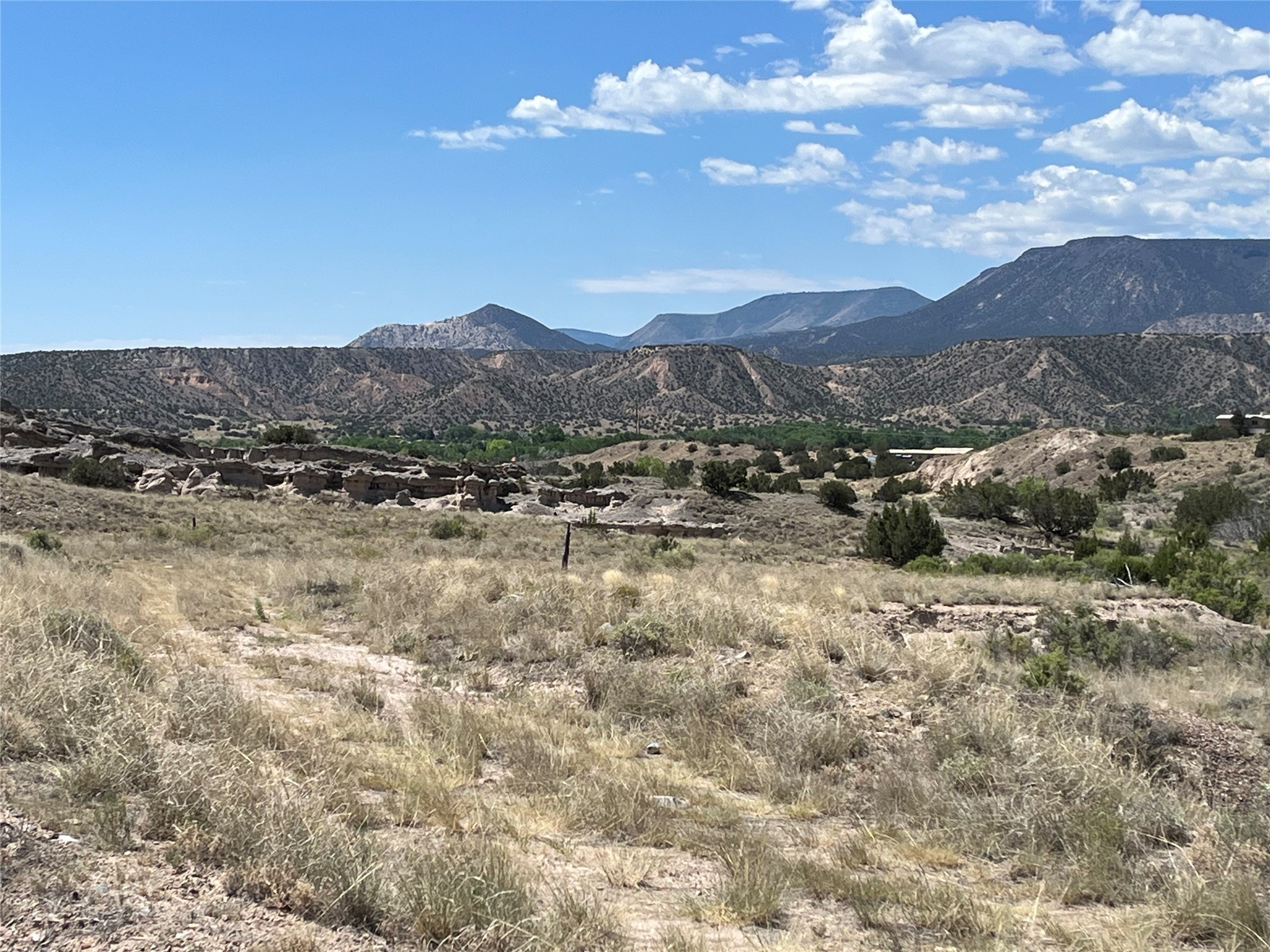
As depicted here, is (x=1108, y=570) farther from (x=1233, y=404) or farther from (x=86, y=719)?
(x=1233, y=404)

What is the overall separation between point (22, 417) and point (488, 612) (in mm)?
41635

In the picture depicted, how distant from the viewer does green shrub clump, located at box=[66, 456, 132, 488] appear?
33.6m

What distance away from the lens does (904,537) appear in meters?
32.4

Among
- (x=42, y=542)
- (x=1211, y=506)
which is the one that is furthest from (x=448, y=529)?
(x=1211, y=506)

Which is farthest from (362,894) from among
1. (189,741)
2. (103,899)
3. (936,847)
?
(936,847)

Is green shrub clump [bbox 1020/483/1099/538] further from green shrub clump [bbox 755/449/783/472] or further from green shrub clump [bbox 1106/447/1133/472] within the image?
green shrub clump [bbox 755/449/783/472]

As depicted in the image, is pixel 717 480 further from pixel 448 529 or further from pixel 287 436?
pixel 287 436

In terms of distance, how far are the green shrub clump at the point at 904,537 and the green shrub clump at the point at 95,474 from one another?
2473cm

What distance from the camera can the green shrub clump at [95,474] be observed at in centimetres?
3356

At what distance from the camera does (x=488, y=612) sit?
12.5 m

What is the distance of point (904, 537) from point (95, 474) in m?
25.8

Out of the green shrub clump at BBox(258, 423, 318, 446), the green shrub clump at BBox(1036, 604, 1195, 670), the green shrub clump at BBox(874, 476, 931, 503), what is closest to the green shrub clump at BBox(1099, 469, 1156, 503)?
the green shrub clump at BBox(874, 476, 931, 503)

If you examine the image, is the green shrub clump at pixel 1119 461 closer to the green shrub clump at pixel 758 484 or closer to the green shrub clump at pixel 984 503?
the green shrub clump at pixel 984 503

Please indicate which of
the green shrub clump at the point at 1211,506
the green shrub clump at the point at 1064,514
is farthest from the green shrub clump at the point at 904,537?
the green shrub clump at the point at 1211,506
